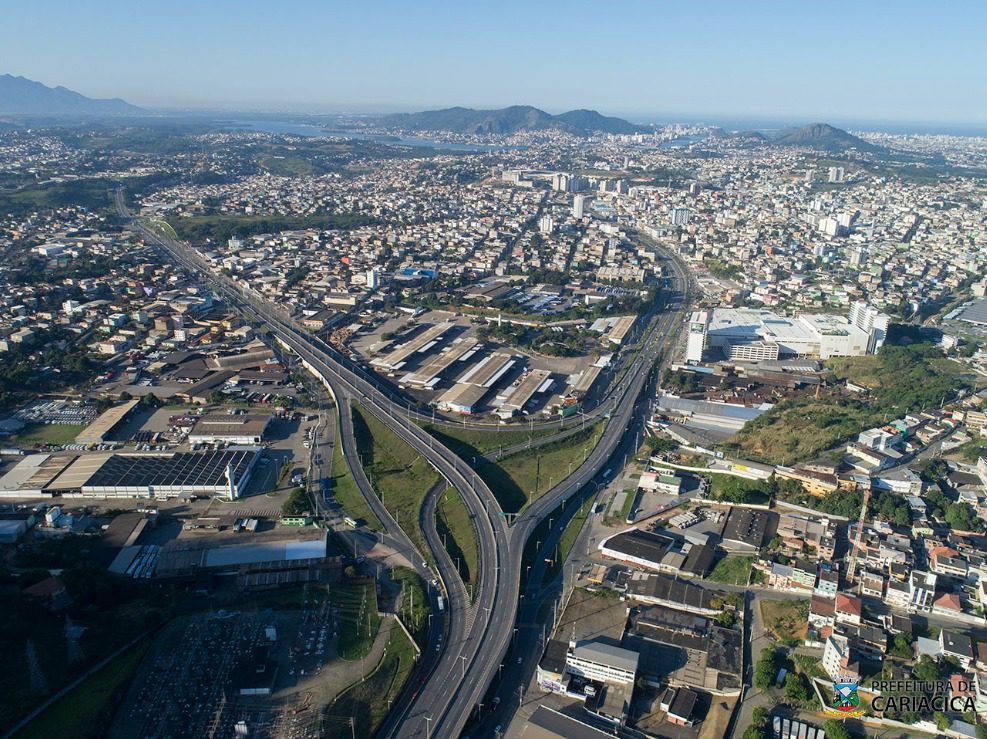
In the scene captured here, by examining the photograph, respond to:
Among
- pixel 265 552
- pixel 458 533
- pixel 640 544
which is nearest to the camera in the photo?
pixel 265 552

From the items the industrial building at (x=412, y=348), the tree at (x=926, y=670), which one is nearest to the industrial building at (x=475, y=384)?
the industrial building at (x=412, y=348)

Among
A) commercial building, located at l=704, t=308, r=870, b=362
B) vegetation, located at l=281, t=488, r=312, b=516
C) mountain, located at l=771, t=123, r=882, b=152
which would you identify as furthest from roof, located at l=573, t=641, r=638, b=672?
mountain, located at l=771, t=123, r=882, b=152

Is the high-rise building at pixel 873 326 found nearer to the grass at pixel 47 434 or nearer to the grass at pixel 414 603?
the grass at pixel 414 603

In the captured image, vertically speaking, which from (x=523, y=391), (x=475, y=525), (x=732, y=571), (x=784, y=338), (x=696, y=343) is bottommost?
(x=732, y=571)

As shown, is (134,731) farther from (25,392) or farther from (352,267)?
(352,267)

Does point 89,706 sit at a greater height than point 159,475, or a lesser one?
lesser

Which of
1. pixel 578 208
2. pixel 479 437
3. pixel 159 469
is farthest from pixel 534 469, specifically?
pixel 578 208

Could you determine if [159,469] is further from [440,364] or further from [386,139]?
[386,139]
